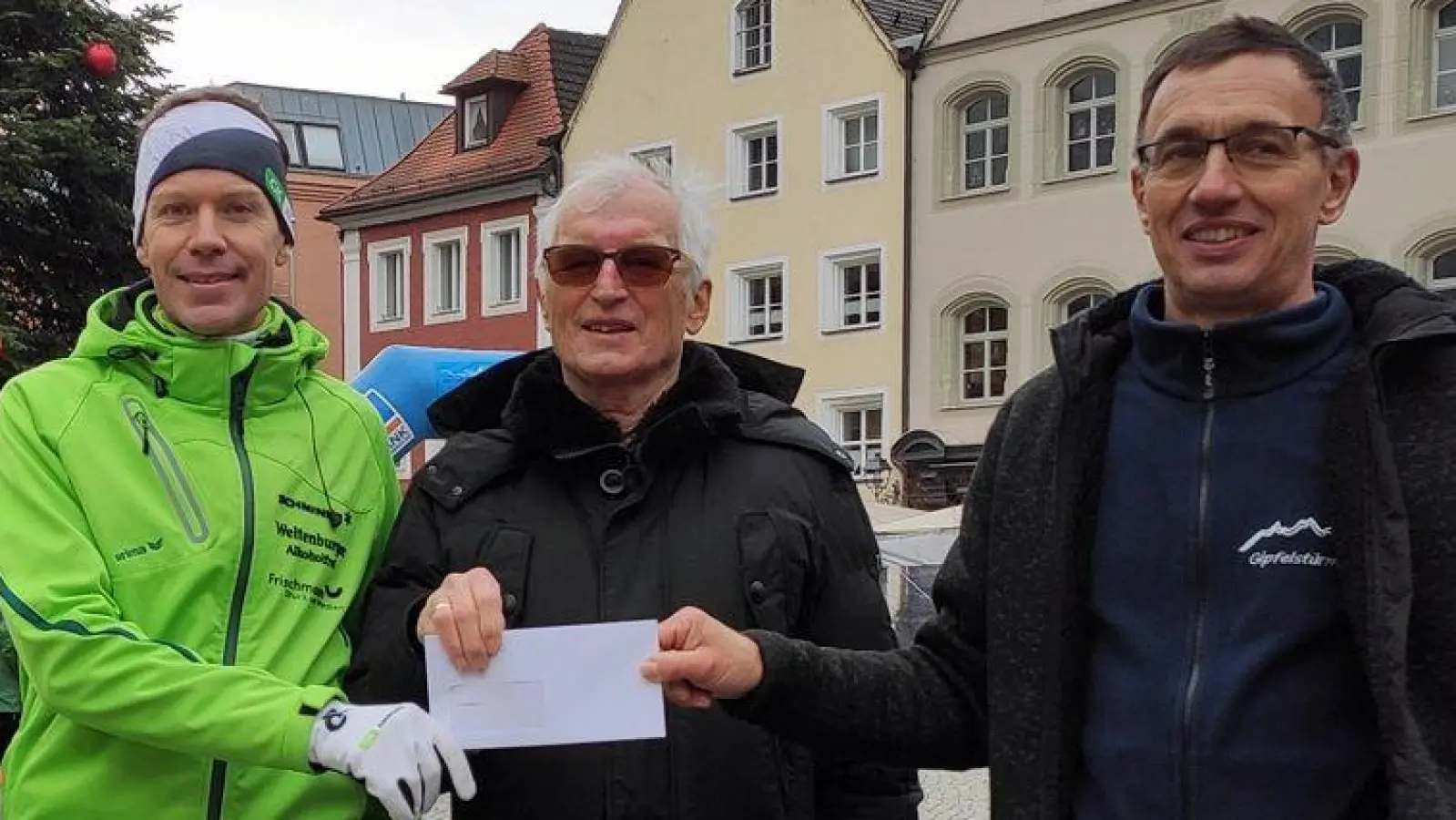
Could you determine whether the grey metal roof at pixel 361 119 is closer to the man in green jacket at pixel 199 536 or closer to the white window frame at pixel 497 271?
the white window frame at pixel 497 271

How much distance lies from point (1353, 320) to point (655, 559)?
1.15 metres

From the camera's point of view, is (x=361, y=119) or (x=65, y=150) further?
(x=361, y=119)

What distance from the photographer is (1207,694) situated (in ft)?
6.96

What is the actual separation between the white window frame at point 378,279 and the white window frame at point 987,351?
1106 cm

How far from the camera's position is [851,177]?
2303cm

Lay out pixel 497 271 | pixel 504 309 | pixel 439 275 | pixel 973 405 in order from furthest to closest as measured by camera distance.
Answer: pixel 439 275, pixel 497 271, pixel 504 309, pixel 973 405

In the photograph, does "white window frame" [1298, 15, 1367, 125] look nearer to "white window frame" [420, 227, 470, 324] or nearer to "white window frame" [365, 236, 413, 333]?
"white window frame" [420, 227, 470, 324]

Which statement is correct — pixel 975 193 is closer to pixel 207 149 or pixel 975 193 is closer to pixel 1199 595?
pixel 207 149

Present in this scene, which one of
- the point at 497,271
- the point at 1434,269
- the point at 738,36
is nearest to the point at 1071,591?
the point at 1434,269

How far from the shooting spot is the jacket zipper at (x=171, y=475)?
2.61 metres

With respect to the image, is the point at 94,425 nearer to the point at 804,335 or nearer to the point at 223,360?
the point at 223,360

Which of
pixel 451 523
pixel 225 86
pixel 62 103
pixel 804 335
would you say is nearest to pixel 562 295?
pixel 451 523

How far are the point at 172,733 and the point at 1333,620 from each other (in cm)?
160

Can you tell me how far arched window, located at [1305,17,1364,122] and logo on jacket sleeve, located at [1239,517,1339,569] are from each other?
60.7ft
